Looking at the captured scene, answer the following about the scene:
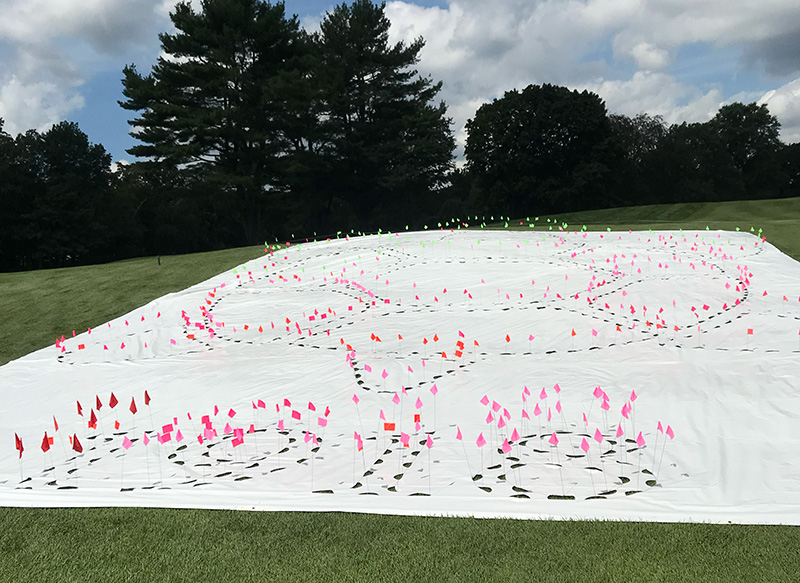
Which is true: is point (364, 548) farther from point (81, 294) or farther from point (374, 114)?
point (374, 114)

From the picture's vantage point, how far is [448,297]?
7.75 m

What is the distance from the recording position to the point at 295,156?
2747 cm

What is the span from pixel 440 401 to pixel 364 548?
1.84 m

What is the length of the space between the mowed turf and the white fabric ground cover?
0.13 meters

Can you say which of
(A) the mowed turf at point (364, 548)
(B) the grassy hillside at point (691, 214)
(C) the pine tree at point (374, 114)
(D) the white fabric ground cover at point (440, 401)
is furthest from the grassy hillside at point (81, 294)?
(C) the pine tree at point (374, 114)

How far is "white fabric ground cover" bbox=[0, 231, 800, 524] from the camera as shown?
300cm

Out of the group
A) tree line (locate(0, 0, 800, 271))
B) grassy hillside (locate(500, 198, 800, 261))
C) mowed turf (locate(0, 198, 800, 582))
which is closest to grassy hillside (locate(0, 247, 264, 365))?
mowed turf (locate(0, 198, 800, 582))

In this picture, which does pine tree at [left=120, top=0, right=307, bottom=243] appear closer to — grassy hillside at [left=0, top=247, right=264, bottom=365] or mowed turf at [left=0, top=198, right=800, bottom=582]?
grassy hillside at [left=0, top=247, right=264, bottom=365]

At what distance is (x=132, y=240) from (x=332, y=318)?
25.6m

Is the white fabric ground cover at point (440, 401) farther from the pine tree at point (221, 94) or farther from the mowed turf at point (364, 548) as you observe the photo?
the pine tree at point (221, 94)

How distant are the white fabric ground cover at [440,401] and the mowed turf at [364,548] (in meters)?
0.13

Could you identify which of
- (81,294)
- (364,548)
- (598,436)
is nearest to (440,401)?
(598,436)

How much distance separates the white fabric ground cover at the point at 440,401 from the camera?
300 cm

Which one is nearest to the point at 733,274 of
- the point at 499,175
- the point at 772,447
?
the point at 772,447
